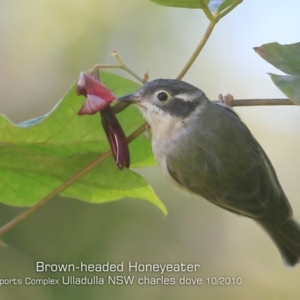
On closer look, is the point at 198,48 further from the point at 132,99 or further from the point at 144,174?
the point at 144,174

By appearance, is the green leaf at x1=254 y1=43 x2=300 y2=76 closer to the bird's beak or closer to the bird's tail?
A: the bird's beak

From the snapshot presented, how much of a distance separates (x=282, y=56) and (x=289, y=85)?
0.08m

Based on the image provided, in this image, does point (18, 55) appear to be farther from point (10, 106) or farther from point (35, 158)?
point (35, 158)

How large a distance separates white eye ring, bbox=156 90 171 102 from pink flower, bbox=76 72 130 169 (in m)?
0.21

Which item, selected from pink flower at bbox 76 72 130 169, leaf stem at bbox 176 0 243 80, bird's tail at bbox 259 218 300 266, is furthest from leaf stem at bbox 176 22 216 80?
bird's tail at bbox 259 218 300 266

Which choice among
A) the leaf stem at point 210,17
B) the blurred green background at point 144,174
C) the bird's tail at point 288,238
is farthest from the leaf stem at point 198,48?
the blurred green background at point 144,174

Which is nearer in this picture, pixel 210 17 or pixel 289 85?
pixel 289 85

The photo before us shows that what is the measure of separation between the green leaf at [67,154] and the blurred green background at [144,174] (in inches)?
32.5

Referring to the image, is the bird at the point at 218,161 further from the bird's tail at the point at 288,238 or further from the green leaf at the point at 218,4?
the green leaf at the point at 218,4

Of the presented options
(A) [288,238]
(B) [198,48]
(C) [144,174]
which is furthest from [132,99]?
(C) [144,174]

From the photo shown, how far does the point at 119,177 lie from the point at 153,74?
139cm

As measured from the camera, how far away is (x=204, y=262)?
1774 millimetres

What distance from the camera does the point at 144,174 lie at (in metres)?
1.77

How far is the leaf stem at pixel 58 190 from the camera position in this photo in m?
0.69
